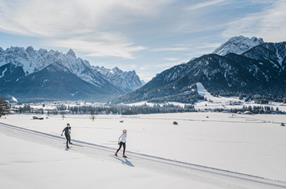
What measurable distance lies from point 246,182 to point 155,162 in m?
8.77

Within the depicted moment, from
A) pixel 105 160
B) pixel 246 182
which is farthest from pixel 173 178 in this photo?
pixel 105 160

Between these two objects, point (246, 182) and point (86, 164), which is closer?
point (246, 182)

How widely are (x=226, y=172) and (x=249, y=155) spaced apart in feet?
33.7

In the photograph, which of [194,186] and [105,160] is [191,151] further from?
[194,186]

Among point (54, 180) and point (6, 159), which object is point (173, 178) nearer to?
point (54, 180)

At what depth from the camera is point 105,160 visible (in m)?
29.5

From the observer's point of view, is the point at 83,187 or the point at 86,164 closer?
the point at 83,187

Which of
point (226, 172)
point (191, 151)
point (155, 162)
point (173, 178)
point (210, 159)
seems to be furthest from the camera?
point (191, 151)

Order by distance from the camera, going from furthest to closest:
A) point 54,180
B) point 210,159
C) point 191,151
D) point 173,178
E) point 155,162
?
point 191,151 → point 210,159 → point 155,162 → point 173,178 → point 54,180

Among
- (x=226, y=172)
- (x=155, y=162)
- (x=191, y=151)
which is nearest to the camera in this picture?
(x=226, y=172)

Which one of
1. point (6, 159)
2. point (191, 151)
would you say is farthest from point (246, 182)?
point (6, 159)

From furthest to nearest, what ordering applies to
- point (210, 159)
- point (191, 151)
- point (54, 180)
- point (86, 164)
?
point (191, 151)
point (210, 159)
point (86, 164)
point (54, 180)

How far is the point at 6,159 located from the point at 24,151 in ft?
18.6

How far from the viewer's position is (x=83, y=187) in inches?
755
